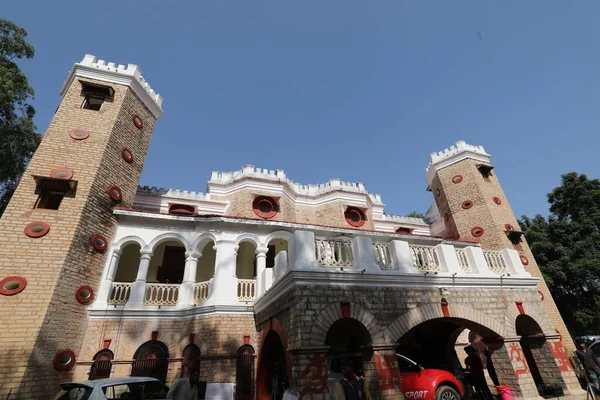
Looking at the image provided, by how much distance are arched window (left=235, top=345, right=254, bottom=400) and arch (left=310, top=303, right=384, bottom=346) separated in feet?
18.2

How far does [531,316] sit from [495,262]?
1551 mm

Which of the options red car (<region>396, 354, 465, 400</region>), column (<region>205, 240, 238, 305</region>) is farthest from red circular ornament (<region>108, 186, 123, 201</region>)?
red car (<region>396, 354, 465, 400</region>)

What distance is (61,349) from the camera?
363 inches

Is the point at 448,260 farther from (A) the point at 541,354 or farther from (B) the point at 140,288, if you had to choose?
(B) the point at 140,288

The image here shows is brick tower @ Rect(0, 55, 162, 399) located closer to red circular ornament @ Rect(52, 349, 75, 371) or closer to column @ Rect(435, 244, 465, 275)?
red circular ornament @ Rect(52, 349, 75, 371)

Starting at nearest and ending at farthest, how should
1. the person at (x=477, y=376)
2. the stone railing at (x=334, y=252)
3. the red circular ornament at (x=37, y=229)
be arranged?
the stone railing at (x=334, y=252), the person at (x=477, y=376), the red circular ornament at (x=37, y=229)

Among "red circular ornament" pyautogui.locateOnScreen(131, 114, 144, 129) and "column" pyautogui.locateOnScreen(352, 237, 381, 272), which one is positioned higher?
"red circular ornament" pyautogui.locateOnScreen(131, 114, 144, 129)

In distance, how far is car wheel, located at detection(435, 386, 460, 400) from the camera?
246 inches

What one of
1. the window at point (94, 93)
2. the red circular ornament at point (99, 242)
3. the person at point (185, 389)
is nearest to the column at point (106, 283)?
the red circular ornament at point (99, 242)

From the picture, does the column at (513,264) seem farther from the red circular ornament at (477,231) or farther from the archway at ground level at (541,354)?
the red circular ornament at (477,231)

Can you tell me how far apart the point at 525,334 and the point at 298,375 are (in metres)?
6.94

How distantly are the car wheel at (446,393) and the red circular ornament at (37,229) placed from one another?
12645mm

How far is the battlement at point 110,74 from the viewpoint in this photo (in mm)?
13867

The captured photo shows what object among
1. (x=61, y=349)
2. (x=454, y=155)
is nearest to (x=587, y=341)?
(x=454, y=155)
